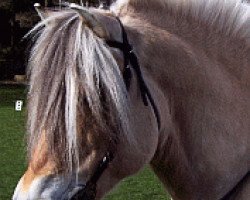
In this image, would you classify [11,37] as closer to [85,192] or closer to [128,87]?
[128,87]

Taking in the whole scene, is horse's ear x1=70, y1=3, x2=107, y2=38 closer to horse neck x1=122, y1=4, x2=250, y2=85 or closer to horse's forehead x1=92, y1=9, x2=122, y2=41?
horse's forehead x1=92, y1=9, x2=122, y2=41

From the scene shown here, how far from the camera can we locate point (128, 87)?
2.18 metres

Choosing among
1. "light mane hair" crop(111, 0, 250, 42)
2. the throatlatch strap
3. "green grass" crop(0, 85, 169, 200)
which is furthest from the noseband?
"green grass" crop(0, 85, 169, 200)

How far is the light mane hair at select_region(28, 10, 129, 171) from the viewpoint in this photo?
204cm

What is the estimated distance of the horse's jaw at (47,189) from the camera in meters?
2.00

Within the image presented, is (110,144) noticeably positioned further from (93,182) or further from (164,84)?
(164,84)

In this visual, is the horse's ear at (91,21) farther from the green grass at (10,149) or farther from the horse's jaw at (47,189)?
the green grass at (10,149)

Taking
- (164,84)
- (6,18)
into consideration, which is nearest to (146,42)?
(164,84)

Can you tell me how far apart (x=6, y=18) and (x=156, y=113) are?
3089 centimetres

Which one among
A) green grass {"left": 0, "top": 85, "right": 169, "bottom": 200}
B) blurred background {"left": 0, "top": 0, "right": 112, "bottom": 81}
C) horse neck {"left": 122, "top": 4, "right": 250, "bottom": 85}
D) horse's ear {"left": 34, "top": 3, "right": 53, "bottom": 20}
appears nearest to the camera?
horse's ear {"left": 34, "top": 3, "right": 53, "bottom": 20}

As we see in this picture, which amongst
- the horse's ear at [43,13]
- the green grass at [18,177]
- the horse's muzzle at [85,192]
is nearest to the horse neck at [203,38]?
the horse's ear at [43,13]

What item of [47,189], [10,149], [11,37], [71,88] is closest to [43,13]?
[71,88]

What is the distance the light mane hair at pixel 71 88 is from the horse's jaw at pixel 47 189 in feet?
0.18

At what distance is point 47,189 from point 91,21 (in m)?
0.53
